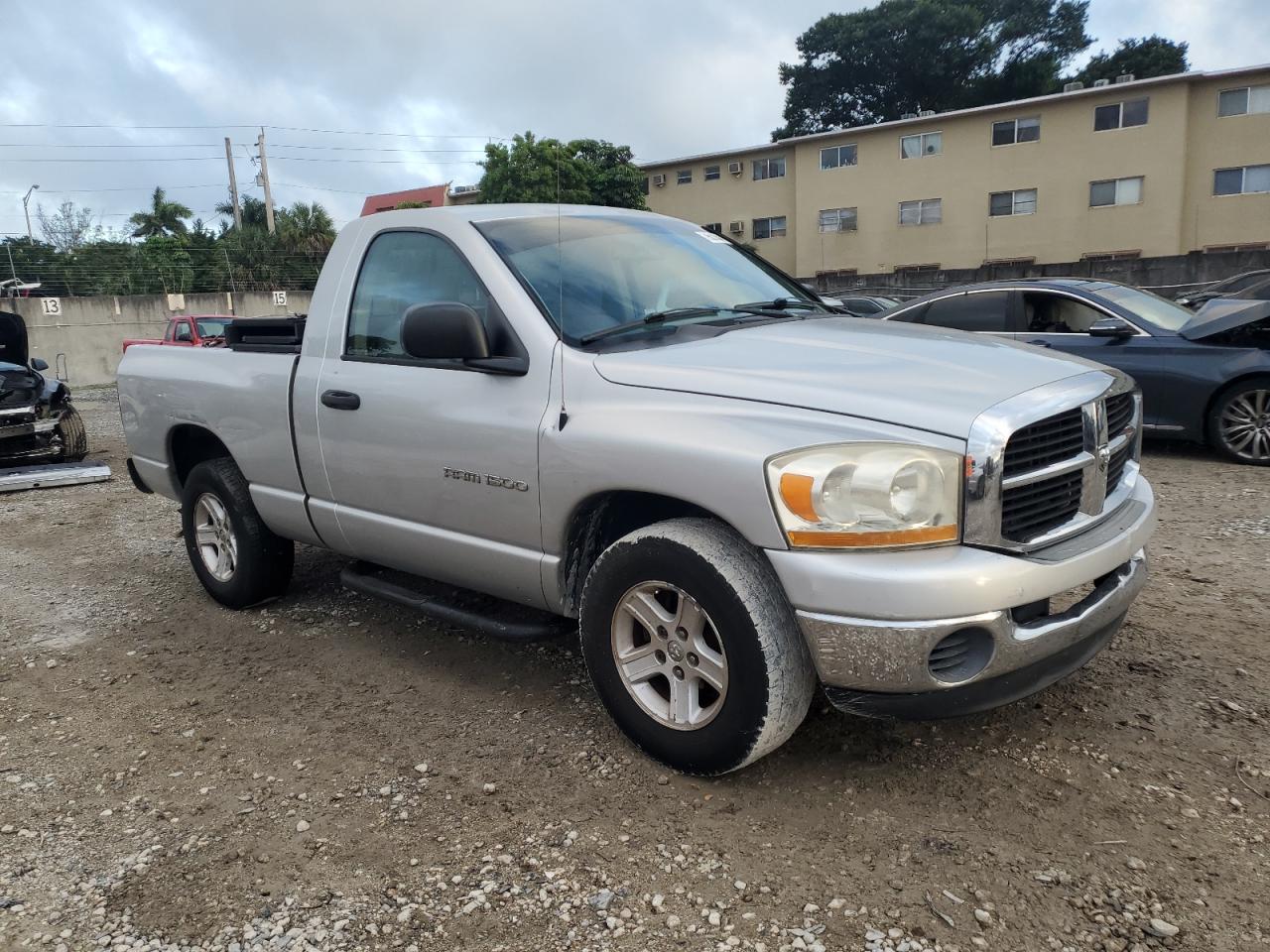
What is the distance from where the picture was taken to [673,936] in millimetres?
2318

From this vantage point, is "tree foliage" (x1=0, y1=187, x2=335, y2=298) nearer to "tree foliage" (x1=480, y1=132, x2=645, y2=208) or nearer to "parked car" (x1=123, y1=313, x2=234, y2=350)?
"parked car" (x1=123, y1=313, x2=234, y2=350)

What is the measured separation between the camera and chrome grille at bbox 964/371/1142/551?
8.15 ft

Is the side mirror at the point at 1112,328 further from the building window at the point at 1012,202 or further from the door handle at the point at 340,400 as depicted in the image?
the building window at the point at 1012,202

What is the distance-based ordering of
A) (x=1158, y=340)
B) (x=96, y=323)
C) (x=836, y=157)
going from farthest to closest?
(x=836, y=157) → (x=96, y=323) → (x=1158, y=340)

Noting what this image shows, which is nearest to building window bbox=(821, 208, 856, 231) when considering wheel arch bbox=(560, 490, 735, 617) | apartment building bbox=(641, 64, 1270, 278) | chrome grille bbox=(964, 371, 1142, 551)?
apartment building bbox=(641, 64, 1270, 278)

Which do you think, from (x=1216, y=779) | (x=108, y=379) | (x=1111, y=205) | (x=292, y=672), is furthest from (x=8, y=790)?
(x=1111, y=205)

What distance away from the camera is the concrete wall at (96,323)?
77.9ft

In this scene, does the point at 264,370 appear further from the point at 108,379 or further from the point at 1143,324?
the point at 108,379

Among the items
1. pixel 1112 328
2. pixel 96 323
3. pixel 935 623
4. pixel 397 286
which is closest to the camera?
pixel 935 623

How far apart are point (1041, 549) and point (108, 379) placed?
2725 cm

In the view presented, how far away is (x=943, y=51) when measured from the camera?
48781mm

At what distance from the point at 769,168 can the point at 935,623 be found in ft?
123

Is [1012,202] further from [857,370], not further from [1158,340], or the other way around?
[857,370]

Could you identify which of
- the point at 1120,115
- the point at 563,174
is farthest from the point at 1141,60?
the point at 563,174
